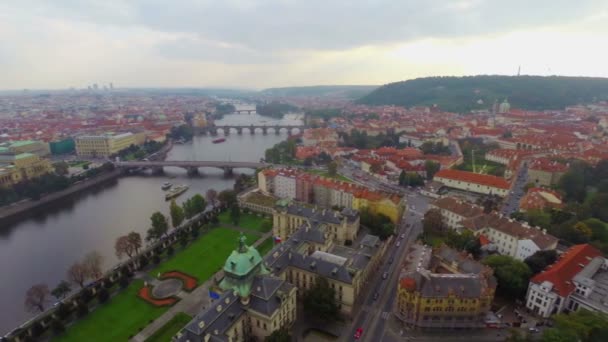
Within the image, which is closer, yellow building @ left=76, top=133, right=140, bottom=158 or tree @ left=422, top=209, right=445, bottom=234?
tree @ left=422, top=209, right=445, bottom=234

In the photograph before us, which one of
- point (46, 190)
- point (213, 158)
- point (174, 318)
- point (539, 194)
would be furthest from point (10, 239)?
point (539, 194)

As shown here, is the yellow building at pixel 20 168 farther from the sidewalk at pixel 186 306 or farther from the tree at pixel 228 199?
the sidewalk at pixel 186 306

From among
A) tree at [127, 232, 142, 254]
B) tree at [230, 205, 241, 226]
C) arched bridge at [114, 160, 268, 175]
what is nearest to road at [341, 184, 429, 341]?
tree at [230, 205, 241, 226]

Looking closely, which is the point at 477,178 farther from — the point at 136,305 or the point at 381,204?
the point at 136,305

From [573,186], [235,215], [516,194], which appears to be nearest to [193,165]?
[235,215]

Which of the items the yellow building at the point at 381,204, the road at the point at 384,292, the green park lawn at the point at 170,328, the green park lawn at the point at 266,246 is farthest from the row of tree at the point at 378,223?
the green park lawn at the point at 170,328

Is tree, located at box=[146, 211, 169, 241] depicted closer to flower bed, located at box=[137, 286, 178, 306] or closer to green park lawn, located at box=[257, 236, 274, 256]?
flower bed, located at box=[137, 286, 178, 306]
